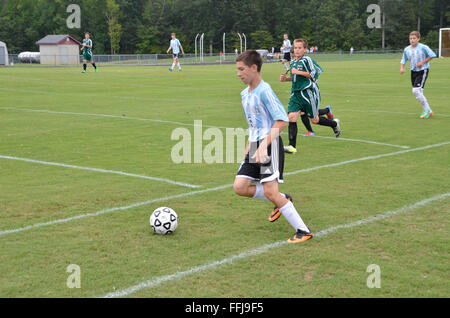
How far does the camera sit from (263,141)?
207 inches

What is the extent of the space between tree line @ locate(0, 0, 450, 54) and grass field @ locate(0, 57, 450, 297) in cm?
8187

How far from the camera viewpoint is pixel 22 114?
50.9ft

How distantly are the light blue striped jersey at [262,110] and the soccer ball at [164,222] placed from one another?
3.84 feet

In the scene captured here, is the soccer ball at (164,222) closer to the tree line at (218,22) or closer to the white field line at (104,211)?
the white field line at (104,211)

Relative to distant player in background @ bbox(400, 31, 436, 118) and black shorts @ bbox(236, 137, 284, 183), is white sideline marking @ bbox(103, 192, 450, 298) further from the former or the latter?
distant player in background @ bbox(400, 31, 436, 118)

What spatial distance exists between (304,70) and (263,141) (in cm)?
554

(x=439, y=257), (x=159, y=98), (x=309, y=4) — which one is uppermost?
(x=309, y=4)

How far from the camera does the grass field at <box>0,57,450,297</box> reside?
14.7 ft

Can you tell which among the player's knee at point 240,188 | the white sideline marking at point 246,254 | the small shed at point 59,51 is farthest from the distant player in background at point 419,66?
the small shed at point 59,51

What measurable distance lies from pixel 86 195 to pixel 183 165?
225 cm

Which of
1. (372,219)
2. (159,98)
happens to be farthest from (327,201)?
(159,98)

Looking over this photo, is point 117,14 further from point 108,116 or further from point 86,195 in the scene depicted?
point 86,195

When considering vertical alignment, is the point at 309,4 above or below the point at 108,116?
above

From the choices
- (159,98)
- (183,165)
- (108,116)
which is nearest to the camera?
(183,165)
